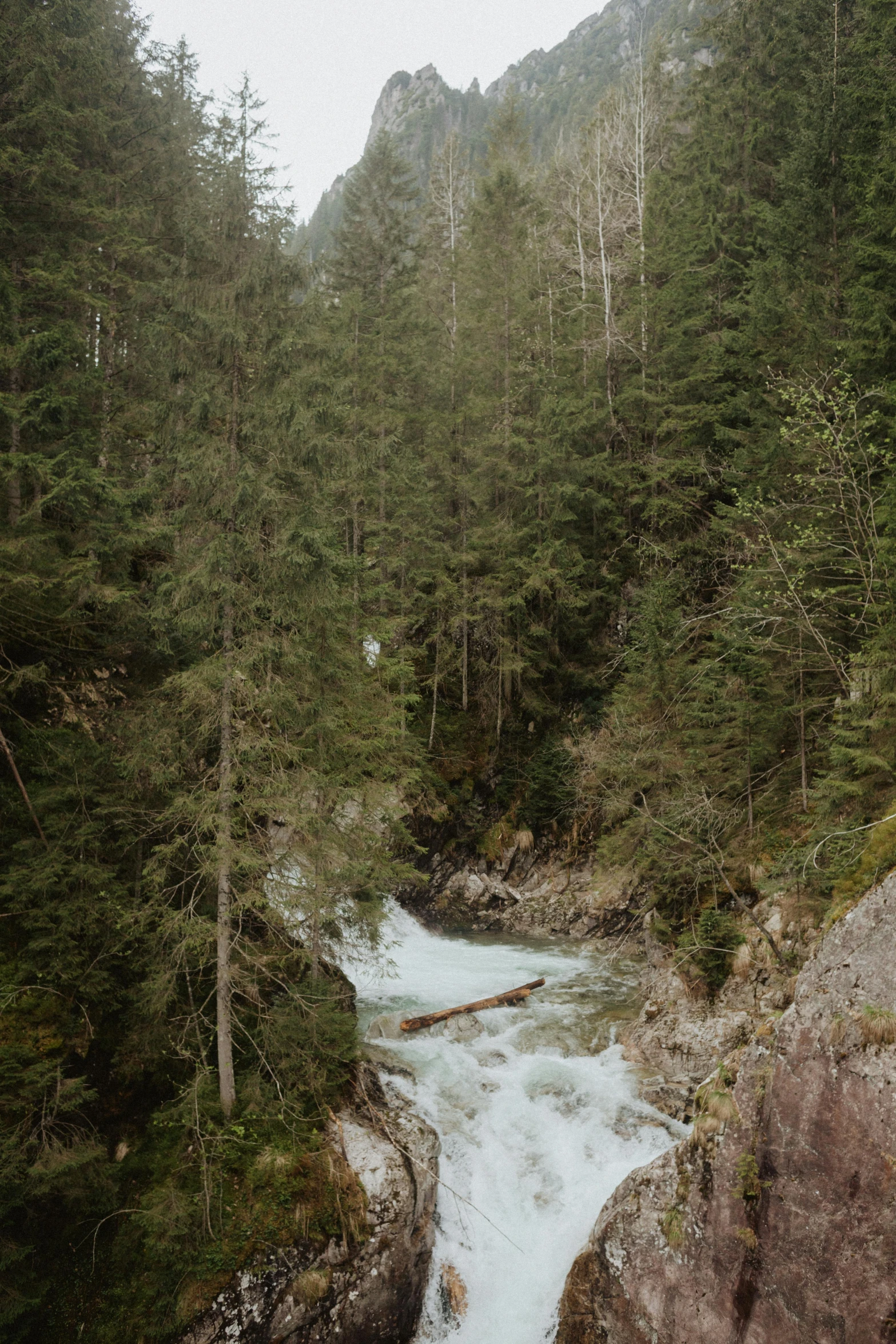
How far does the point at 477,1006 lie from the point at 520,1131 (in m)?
2.94

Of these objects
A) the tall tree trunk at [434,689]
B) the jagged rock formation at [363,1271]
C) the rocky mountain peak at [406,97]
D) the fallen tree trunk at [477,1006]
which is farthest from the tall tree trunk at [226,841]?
the rocky mountain peak at [406,97]

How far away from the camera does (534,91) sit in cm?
10450

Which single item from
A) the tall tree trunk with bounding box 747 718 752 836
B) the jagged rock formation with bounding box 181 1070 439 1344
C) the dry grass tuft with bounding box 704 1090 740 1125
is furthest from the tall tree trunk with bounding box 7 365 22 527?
the tall tree trunk with bounding box 747 718 752 836

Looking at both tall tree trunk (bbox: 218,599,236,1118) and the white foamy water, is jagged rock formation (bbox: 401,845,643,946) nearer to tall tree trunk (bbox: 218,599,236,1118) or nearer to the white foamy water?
the white foamy water

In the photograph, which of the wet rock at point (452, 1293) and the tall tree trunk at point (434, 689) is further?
Answer: the tall tree trunk at point (434, 689)

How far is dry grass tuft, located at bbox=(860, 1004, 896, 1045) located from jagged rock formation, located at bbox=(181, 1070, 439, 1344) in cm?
557

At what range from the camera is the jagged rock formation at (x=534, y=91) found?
80688mm

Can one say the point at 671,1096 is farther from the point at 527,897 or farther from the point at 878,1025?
the point at 527,897

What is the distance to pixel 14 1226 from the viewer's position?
22.1 ft

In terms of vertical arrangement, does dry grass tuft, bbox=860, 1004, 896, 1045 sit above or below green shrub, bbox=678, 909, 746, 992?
above

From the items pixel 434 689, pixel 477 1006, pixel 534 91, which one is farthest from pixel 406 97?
pixel 477 1006

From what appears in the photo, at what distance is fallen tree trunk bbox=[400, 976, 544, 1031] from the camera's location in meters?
12.2

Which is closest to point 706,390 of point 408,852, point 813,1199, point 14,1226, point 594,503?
point 594,503

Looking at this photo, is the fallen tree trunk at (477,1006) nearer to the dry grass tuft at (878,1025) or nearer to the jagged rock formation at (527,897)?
the jagged rock formation at (527,897)
